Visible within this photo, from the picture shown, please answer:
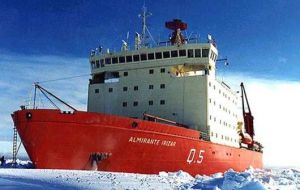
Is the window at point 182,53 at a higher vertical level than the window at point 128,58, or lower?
higher

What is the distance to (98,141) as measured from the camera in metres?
16.6

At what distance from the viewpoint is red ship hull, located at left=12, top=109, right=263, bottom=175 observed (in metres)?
16.1

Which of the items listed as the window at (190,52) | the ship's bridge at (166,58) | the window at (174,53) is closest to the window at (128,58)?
the ship's bridge at (166,58)

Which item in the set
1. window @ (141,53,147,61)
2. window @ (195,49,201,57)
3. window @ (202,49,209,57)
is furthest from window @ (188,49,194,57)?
window @ (141,53,147,61)

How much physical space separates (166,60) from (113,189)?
13.7m

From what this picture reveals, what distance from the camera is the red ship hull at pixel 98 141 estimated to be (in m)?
16.1

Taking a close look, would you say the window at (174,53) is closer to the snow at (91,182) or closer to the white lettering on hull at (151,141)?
the white lettering on hull at (151,141)

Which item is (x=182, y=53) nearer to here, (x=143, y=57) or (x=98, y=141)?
(x=143, y=57)

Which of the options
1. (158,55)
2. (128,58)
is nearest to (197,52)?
(158,55)

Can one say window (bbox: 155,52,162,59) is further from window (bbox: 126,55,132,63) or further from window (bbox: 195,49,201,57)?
window (bbox: 195,49,201,57)

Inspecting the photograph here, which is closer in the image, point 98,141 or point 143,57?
point 98,141

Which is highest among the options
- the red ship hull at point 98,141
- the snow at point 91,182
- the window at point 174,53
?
the window at point 174,53

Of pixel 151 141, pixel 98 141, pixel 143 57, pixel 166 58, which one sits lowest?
pixel 98 141

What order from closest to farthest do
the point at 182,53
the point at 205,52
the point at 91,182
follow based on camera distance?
1. the point at 91,182
2. the point at 182,53
3. the point at 205,52
